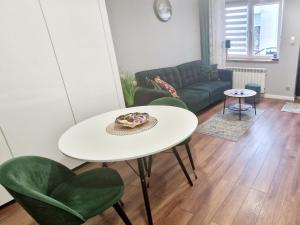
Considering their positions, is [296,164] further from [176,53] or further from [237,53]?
[237,53]

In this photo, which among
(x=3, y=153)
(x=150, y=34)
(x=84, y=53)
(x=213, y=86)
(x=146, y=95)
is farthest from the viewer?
(x=213, y=86)

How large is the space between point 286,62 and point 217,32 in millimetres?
1491

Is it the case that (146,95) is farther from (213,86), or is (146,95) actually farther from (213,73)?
(213,73)

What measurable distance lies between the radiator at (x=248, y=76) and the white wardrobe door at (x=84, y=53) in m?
3.09

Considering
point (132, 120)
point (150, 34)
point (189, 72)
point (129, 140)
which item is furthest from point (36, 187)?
point (189, 72)

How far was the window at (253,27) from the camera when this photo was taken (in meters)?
4.17

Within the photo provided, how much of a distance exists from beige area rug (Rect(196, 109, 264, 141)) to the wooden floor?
0.59 feet

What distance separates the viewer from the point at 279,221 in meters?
1.57

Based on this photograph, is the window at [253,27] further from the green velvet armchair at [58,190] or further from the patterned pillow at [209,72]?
the green velvet armchair at [58,190]

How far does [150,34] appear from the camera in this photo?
140 inches

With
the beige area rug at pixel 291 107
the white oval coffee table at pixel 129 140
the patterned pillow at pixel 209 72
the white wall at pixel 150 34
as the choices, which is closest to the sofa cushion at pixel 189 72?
the patterned pillow at pixel 209 72

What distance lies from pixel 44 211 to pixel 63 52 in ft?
5.24

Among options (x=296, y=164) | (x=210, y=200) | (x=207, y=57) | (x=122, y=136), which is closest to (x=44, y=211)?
(x=122, y=136)

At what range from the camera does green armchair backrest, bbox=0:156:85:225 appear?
0.98m
